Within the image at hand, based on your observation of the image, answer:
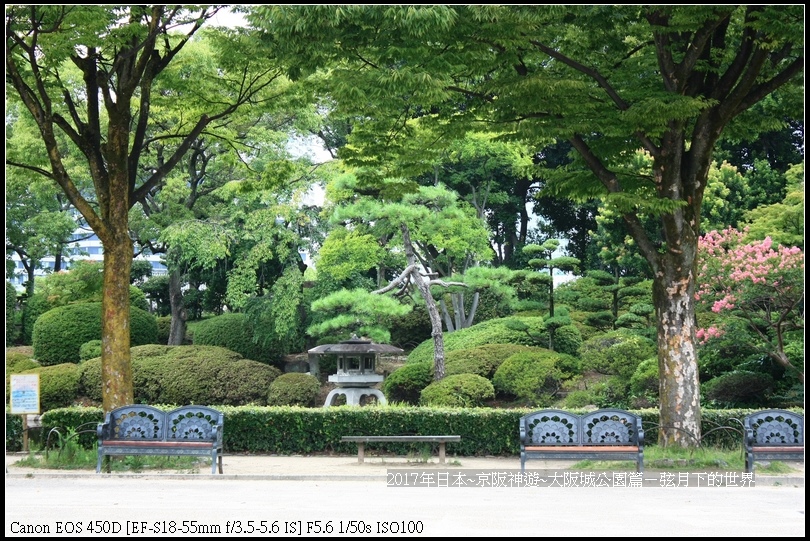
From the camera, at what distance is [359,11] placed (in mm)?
10266

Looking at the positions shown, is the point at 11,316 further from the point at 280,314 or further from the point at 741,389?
the point at 741,389

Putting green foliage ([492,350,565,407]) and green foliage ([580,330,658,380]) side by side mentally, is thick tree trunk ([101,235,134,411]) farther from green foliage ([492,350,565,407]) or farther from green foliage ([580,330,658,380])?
green foliage ([580,330,658,380])

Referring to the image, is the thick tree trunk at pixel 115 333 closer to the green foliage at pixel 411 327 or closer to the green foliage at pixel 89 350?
the green foliage at pixel 89 350

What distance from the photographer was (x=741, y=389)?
17672mm

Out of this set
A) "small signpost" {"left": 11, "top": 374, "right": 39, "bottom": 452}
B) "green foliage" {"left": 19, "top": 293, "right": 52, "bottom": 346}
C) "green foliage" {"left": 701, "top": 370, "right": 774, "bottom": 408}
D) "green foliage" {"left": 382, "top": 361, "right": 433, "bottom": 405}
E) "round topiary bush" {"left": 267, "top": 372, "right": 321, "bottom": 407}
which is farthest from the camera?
"green foliage" {"left": 19, "top": 293, "right": 52, "bottom": 346}

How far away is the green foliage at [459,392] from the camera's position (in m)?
19.8

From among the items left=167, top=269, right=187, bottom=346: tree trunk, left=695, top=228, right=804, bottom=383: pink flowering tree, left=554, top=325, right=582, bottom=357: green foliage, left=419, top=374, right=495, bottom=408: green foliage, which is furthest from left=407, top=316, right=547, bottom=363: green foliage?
left=167, top=269, right=187, bottom=346: tree trunk

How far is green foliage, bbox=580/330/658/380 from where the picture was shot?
1956 centimetres

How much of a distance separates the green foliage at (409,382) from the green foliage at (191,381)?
316 cm

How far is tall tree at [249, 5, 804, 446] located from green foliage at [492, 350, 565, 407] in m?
7.78

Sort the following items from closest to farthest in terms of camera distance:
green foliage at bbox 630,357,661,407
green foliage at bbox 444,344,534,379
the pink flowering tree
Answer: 1. the pink flowering tree
2. green foliage at bbox 630,357,661,407
3. green foliage at bbox 444,344,534,379

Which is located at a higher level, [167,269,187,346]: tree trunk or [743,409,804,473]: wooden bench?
[167,269,187,346]: tree trunk

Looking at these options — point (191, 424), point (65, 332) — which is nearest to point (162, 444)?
point (191, 424)

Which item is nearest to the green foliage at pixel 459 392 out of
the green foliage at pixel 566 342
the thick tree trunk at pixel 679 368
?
the green foliage at pixel 566 342
